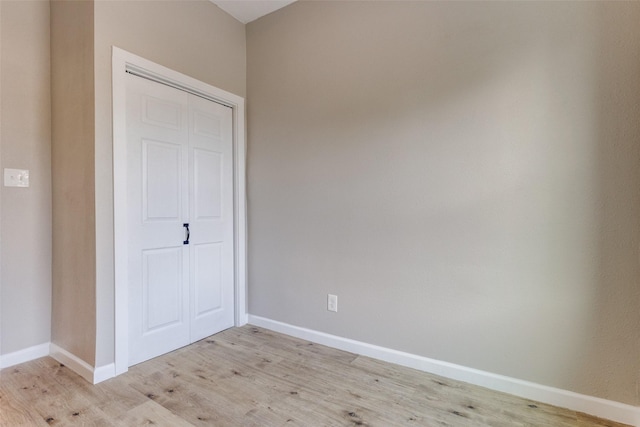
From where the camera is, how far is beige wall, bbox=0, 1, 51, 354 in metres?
→ 2.06

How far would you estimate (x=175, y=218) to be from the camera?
2.30 meters

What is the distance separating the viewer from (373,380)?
1.90 meters

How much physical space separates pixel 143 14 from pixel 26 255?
6.23ft

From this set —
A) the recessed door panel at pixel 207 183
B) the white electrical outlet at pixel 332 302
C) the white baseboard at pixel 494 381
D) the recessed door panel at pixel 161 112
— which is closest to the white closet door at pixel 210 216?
the recessed door panel at pixel 207 183

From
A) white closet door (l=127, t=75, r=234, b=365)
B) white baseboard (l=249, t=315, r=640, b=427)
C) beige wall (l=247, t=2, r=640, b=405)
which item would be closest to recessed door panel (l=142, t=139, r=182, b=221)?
white closet door (l=127, t=75, r=234, b=365)

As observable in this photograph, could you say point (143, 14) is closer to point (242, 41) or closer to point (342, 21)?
point (242, 41)

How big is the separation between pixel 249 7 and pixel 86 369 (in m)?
2.98

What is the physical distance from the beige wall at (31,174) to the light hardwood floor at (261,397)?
13.7 inches

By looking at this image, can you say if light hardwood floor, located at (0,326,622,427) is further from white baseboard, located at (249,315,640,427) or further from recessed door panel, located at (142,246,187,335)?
recessed door panel, located at (142,246,187,335)

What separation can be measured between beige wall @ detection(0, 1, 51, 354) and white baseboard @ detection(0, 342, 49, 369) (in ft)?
0.10

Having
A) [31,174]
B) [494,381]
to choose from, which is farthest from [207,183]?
[494,381]

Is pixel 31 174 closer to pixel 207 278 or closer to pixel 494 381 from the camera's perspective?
pixel 207 278

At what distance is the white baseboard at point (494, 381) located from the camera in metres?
1.52

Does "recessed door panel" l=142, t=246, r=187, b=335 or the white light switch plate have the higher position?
the white light switch plate
